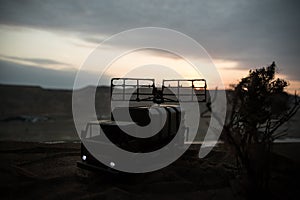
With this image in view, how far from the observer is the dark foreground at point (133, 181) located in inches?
317

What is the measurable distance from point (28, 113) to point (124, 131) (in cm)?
3689

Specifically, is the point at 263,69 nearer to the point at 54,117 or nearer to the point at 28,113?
the point at 54,117

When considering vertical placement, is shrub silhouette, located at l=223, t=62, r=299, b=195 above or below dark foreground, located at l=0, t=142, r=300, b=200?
above

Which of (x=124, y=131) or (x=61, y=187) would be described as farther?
(x=124, y=131)

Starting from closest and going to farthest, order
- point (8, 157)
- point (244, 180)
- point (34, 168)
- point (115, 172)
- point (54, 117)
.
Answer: point (244, 180), point (115, 172), point (34, 168), point (8, 157), point (54, 117)

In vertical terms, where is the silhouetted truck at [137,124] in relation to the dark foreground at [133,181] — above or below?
above

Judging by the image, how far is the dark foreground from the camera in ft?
26.4

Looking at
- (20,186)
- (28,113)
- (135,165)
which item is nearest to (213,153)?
(135,165)

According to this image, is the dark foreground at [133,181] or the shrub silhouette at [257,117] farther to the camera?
the dark foreground at [133,181]

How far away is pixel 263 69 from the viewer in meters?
9.52

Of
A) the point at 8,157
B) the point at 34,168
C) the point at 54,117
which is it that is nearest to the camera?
the point at 34,168

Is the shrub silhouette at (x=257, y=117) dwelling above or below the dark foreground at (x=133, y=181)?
above

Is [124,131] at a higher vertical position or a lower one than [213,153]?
higher

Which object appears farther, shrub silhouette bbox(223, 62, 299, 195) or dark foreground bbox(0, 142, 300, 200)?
dark foreground bbox(0, 142, 300, 200)
